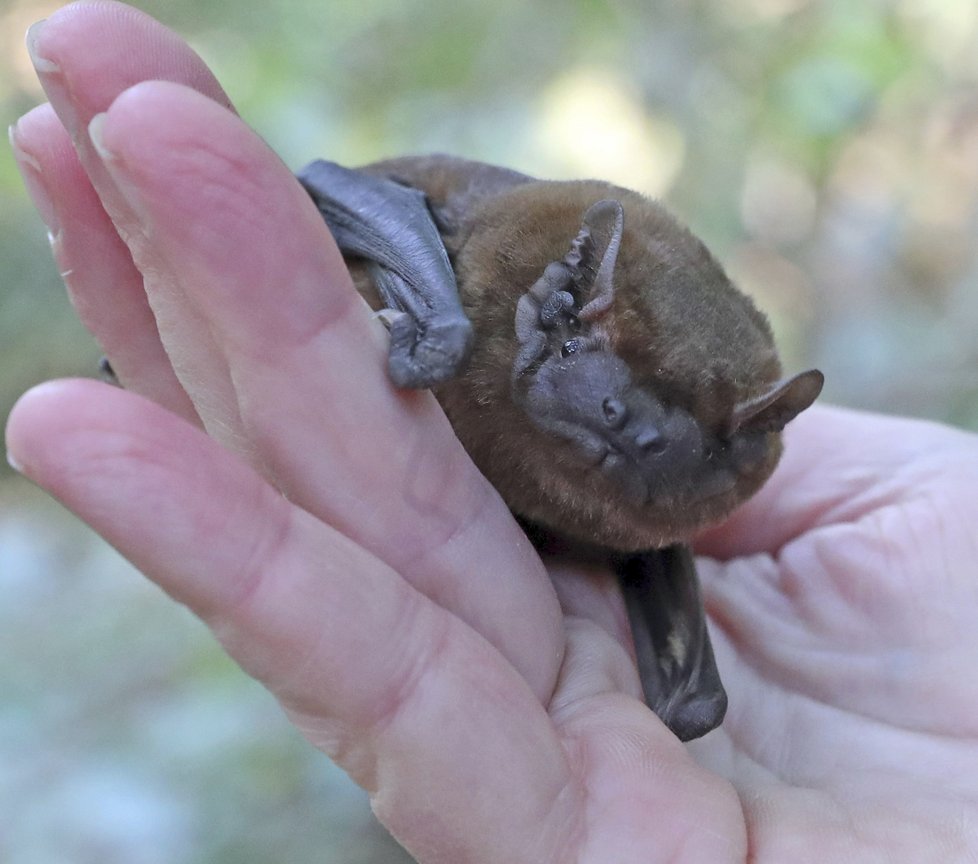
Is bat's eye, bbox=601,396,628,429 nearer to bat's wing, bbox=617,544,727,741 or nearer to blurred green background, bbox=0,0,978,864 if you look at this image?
bat's wing, bbox=617,544,727,741

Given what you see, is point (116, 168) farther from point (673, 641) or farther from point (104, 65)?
point (673, 641)

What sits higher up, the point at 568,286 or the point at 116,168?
the point at 116,168

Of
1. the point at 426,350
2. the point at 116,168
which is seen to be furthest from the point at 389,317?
the point at 116,168

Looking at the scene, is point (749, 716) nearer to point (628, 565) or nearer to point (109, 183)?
point (628, 565)

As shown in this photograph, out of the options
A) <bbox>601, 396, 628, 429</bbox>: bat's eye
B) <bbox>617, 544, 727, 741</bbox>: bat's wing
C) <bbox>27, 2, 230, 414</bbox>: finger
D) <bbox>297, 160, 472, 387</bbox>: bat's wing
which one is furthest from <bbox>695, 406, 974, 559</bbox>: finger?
<bbox>27, 2, 230, 414</bbox>: finger

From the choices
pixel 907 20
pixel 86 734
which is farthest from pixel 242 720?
pixel 907 20

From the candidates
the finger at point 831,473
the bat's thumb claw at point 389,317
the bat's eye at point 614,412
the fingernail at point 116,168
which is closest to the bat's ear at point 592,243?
the bat's eye at point 614,412
